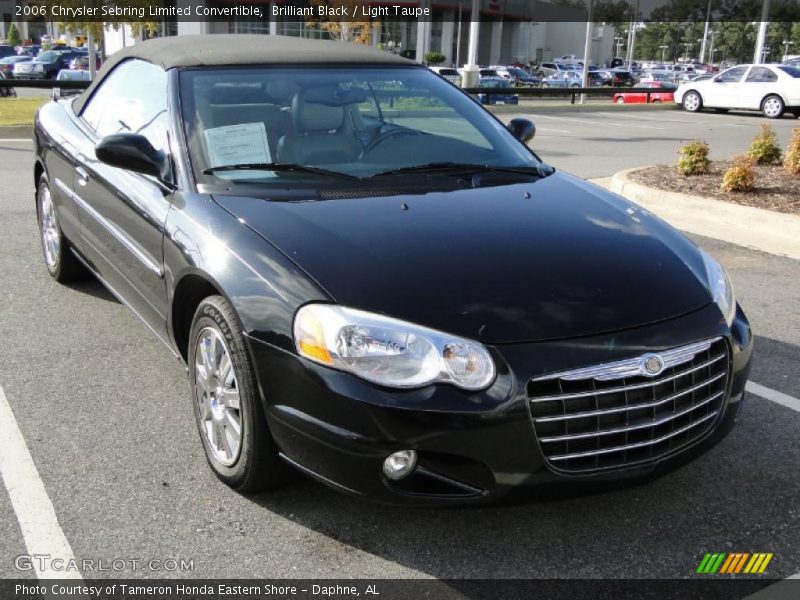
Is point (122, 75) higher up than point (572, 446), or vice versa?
point (122, 75)

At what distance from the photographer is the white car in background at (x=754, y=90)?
2297 cm

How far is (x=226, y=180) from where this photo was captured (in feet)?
11.6

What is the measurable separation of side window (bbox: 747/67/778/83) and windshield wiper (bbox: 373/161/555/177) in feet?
72.2

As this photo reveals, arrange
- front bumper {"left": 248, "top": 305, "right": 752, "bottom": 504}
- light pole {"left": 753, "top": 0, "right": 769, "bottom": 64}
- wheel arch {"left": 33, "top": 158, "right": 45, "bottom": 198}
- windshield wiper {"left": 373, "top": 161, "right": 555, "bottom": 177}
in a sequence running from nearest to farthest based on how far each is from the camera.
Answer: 1. front bumper {"left": 248, "top": 305, "right": 752, "bottom": 504}
2. windshield wiper {"left": 373, "top": 161, "right": 555, "bottom": 177}
3. wheel arch {"left": 33, "top": 158, "right": 45, "bottom": 198}
4. light pole {"left": 753, "top": 0, "right": 769, "bottom": 64}

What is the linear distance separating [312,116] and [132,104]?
108 cm

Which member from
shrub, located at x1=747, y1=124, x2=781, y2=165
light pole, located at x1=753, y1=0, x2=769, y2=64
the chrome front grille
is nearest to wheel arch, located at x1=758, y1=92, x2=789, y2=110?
light pole, located at x1=753, y1=0, x2=769, y2=64

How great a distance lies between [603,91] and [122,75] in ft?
73.8

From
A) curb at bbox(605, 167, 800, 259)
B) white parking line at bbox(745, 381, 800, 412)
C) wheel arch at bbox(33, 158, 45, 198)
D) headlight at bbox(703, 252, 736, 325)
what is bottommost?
white parking line at bbox(745, 381, 800, 412)

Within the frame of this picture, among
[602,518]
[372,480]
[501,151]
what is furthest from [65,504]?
[501,151]

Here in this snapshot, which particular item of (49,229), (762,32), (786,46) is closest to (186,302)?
(49,229)

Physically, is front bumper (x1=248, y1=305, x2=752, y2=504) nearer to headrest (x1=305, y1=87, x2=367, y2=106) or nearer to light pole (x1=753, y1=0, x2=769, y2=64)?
headrest (x1=305, y1=87, x2=367, y2=106)

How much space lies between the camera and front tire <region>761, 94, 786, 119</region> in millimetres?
23312

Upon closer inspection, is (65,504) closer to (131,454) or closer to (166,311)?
(131,454)

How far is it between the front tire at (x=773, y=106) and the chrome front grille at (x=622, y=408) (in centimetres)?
2312
